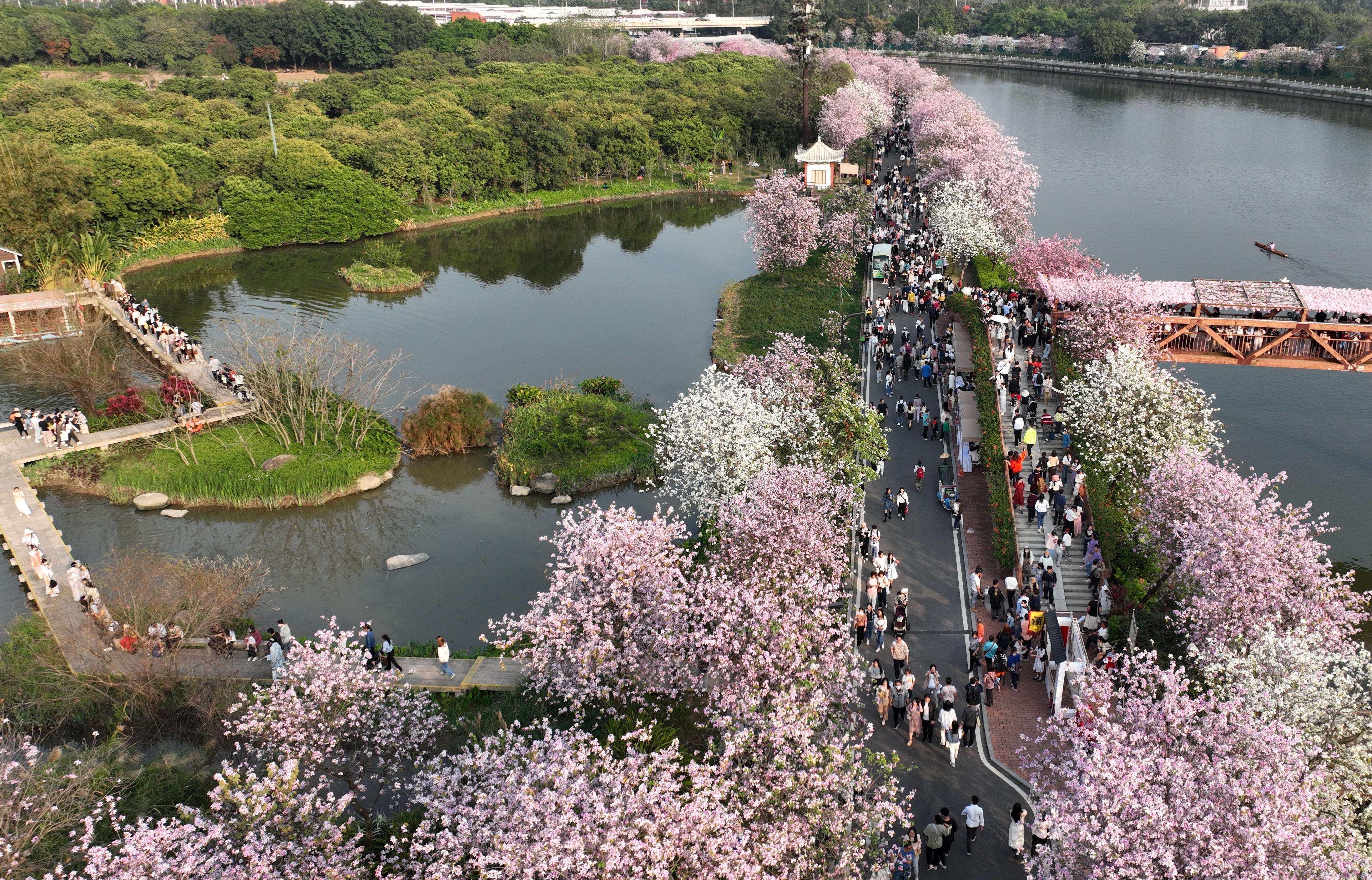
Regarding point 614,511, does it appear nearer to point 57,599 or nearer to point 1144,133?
point 57,599

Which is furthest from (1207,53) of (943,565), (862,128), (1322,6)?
(943,565)

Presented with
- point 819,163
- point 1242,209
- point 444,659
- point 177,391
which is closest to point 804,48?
point 819,163

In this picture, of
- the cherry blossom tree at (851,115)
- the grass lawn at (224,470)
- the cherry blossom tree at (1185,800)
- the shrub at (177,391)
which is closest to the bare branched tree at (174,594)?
the grass lawn at (224,470)

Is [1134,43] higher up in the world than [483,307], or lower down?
higher up

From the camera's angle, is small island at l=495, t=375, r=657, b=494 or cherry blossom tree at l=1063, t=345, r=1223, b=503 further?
small island at l=495, t=375, r=657, b=494

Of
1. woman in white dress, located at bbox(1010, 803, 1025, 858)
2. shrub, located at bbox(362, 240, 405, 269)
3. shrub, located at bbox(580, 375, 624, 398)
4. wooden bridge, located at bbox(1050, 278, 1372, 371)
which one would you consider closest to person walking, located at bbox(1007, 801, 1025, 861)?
woman in white dress, located at bbox(1010, 803, 1025, 858)

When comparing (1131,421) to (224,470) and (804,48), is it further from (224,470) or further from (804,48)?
(804,48)

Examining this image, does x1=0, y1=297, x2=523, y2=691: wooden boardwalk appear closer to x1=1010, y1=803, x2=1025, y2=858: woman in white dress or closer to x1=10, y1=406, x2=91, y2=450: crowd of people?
x1=10, y1=406, x2=91, y2=450: crowd of people
